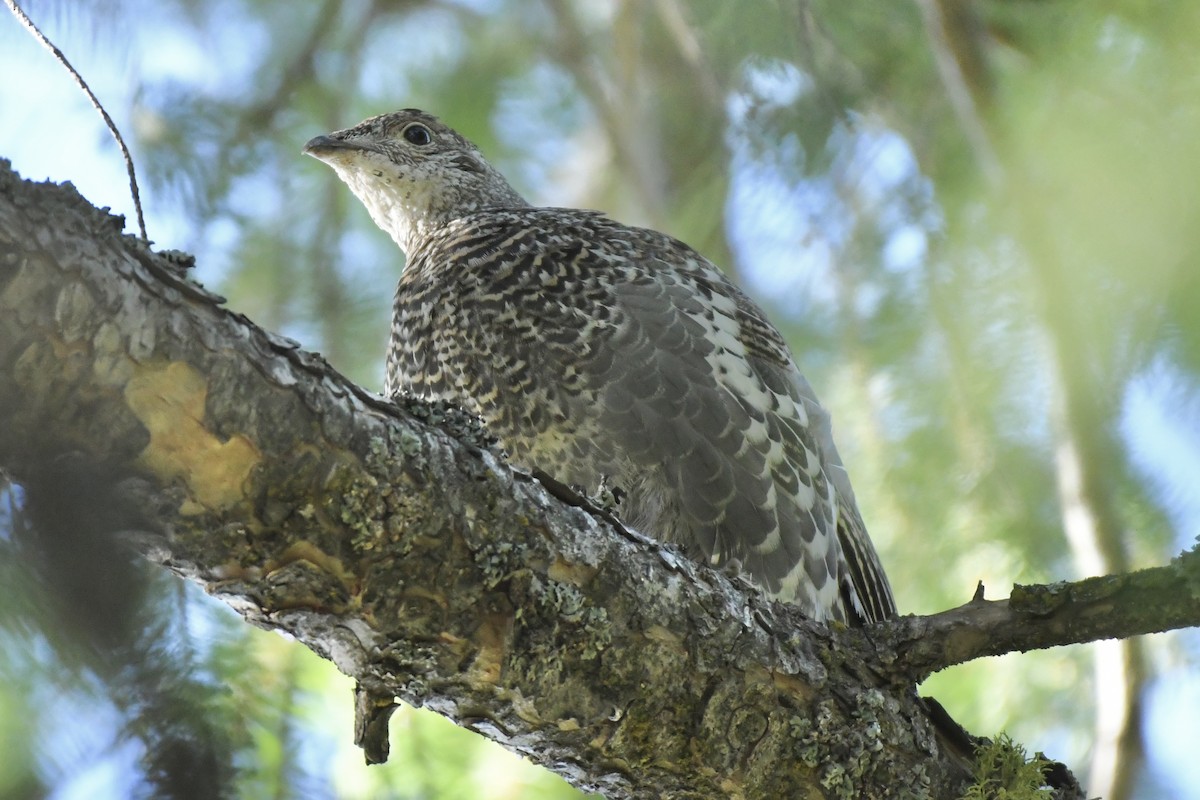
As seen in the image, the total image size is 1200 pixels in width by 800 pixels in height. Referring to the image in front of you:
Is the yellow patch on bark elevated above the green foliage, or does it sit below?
below

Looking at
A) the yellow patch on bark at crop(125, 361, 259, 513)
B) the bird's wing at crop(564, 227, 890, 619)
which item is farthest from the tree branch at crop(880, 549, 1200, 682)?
the yellow patch on bark at crop(125, 361, 259, 513)

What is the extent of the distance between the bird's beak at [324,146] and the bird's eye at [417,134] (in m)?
0.34

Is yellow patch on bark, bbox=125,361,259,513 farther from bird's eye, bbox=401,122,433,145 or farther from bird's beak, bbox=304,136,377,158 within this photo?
bird's eye, bbox=401,122,433,145

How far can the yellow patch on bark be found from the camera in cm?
180

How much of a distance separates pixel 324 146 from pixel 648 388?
1804 millimetres

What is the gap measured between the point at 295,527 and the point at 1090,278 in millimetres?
2016

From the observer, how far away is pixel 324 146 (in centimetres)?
445

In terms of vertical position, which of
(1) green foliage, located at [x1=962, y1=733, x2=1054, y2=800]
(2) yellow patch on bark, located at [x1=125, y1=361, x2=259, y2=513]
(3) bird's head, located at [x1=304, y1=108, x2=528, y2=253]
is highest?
(3) bird's head, located at [x1=304, y1=108, x2=528, y2=253]

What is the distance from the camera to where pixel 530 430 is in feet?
11.4

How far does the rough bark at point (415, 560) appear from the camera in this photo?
1.71m

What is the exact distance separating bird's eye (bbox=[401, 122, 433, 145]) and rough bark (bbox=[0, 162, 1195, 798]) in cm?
286

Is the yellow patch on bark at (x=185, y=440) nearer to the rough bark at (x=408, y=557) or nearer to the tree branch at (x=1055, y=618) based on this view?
the rough bark at (x=408, y=557)

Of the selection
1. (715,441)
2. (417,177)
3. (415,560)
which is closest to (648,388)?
(715,441)

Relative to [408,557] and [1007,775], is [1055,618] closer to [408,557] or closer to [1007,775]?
[1007,775]
